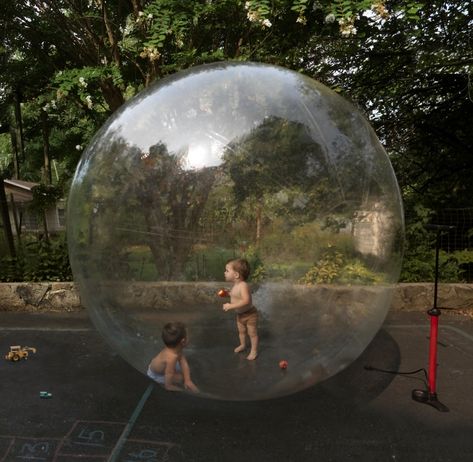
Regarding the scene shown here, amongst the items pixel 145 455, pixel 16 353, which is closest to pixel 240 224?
pixel 145 455

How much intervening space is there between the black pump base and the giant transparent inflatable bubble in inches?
44.2

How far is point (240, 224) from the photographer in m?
2.54

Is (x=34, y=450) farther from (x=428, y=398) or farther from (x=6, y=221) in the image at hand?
(x=6, y=221)

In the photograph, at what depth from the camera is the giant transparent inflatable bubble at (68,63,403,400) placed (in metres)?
2.54

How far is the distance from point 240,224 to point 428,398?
2.28m

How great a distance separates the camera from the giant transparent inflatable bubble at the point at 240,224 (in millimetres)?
2535

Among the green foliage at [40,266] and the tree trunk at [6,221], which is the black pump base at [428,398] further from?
the tree trunk at [6,221]

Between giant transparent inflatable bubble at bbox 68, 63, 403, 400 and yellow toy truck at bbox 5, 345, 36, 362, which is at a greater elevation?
giant transparent inflatable bubble at bbox 68, 63, 403, 400

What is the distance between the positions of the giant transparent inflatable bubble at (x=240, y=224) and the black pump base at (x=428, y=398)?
112 centimetres

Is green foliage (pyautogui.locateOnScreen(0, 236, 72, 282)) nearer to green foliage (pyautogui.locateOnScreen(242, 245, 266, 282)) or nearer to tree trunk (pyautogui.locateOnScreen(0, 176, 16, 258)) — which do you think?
tree trunk (pyautogui.locateOnScreen(0, 176, 16, 258))

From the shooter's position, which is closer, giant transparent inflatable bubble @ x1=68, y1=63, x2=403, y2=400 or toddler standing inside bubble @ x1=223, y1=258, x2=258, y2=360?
giant transparent inflatable bubble @ x1=68, y1=63, x2=403, y2=400

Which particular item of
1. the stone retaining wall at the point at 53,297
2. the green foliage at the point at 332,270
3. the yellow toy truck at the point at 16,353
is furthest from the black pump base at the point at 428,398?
the yellow toy truck at the point at 16,353

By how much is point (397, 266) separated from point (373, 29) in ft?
15.7

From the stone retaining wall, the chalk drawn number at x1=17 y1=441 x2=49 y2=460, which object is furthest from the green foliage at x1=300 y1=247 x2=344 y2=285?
the stone retaining wall
